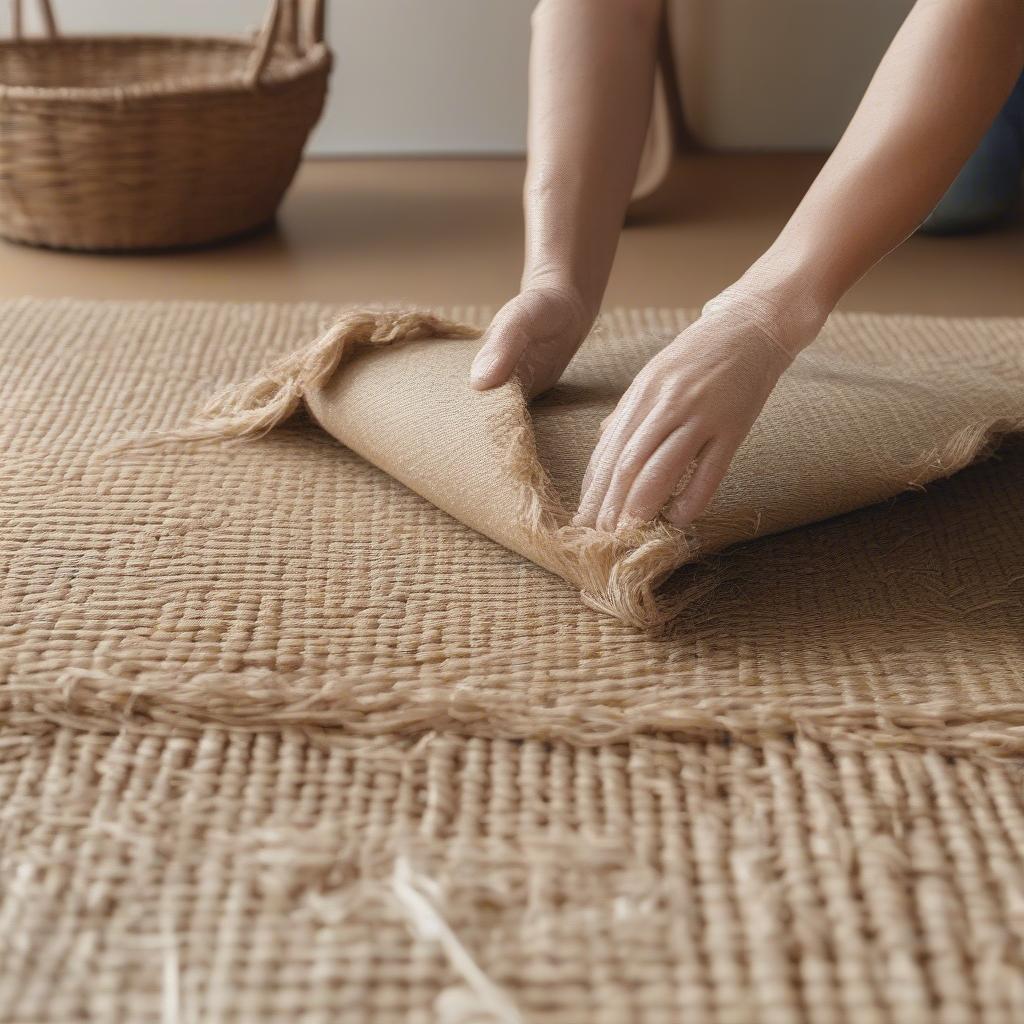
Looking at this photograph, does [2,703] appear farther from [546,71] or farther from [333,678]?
[546,71]

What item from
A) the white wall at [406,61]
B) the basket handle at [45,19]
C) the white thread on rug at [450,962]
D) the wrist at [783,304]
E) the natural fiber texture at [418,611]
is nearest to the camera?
the white thread on rug at [450,962]

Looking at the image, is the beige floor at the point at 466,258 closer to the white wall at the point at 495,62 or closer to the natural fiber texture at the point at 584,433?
the white wall at the point at 495,62

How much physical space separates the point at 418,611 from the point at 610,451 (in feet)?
0.40

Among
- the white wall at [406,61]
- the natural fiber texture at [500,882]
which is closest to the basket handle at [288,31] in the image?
the white wall at [406,61]

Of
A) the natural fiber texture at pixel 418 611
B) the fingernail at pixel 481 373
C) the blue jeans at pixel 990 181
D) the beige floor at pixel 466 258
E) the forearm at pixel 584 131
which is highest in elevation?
the forearm at pixel 584 131

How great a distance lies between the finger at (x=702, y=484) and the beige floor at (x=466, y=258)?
2.67 ft

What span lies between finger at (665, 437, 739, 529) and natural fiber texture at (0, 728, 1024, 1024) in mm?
126

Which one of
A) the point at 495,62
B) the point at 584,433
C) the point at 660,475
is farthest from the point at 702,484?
the point at 495,62

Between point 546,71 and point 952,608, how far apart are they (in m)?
0.46

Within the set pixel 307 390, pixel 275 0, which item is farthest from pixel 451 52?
pixel 307 390

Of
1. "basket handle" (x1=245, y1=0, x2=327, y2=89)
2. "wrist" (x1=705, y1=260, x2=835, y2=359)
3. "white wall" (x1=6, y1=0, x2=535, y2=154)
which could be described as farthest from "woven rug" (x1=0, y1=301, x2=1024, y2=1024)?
"white wall" (x1=6, y1=0, x2=535, y2=154)

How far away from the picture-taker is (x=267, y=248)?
1.63 meters

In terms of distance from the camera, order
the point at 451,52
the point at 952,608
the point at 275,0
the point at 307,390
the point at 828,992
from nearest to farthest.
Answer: the point at 828,992 → the point at 952,608 → the point at 307,390 → the point at 275,0 → the point at 451,52

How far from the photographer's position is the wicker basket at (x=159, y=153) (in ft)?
4.72
